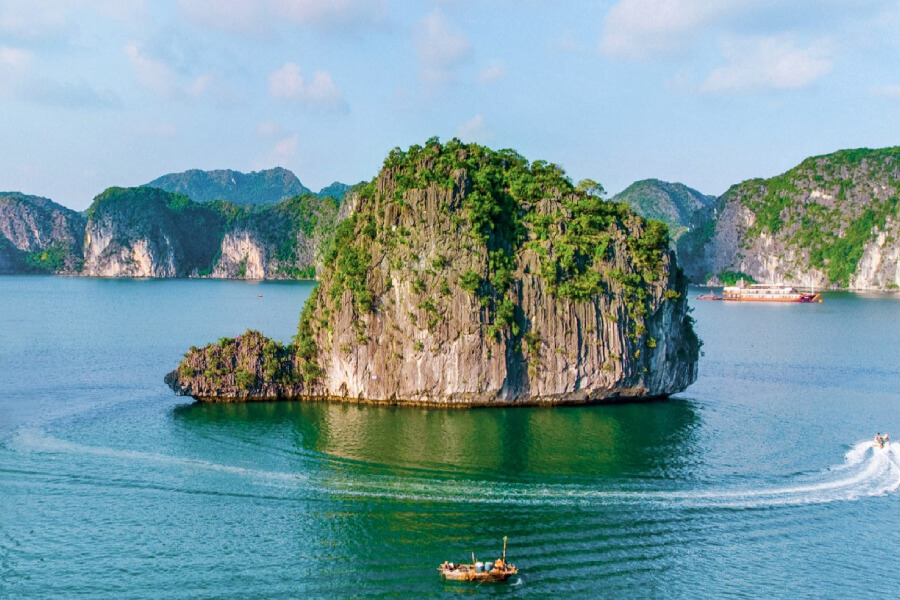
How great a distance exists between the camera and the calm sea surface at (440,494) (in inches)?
1044

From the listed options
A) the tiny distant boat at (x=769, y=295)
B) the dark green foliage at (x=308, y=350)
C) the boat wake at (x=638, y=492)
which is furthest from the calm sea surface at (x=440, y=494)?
the tiny distant boat at (x=769, y=295)

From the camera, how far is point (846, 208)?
626 ft

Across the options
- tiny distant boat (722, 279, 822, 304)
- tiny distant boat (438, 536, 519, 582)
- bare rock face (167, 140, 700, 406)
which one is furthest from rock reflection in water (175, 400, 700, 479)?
tiny distant boat (722, 279, 822, 304)

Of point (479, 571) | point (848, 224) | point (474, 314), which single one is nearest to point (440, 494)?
point (479, 571)

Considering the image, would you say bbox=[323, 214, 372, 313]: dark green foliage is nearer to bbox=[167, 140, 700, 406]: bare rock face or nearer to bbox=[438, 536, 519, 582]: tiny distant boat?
bbox=[167, 140, 700, 406]: bare rock face

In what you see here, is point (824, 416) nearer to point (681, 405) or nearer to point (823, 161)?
point (681, 405)

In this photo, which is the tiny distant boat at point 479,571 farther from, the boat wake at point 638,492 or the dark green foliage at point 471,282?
the dark green foliage at point 471,282

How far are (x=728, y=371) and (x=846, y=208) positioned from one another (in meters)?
149

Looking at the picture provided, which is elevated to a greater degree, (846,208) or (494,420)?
(846,208)

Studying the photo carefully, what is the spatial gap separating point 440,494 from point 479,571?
784 cm

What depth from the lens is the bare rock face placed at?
49969mm

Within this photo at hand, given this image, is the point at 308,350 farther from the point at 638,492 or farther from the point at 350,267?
the point at 638,492

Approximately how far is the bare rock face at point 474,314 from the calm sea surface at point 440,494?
2200mm

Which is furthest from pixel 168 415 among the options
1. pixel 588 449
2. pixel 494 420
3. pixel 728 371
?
pixel 728 371
